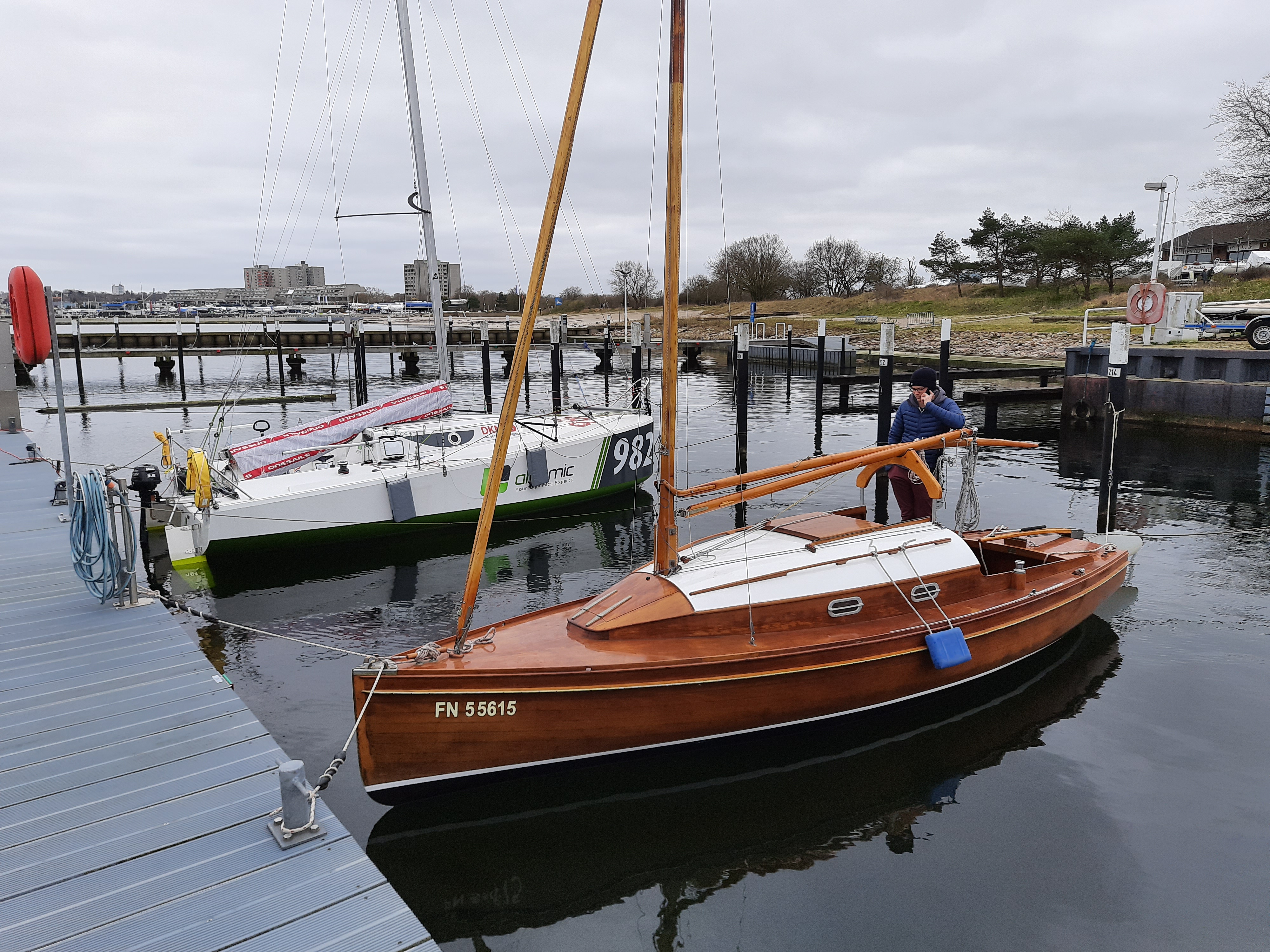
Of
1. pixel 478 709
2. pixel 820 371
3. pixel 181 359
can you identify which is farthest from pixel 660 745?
pixel 181 359

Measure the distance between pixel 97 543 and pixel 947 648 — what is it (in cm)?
737

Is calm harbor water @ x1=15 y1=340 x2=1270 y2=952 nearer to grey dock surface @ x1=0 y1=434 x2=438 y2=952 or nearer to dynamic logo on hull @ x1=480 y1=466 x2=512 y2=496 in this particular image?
grey dock surface @ x1=0 y1=434 x2=438 y2=952

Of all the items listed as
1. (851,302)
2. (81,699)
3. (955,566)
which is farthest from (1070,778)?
(851,302)

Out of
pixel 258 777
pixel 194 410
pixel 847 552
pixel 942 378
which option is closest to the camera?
pixel 258 777

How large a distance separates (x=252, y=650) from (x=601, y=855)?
5694 mm

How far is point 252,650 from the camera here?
9.36 metres

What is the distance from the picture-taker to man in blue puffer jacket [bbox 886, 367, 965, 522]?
28.6ft

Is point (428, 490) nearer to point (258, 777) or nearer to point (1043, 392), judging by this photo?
point (258, 777)

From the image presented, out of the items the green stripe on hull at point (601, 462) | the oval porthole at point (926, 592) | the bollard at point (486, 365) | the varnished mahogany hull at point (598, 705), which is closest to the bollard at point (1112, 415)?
the oval porthole at point (926, 592)

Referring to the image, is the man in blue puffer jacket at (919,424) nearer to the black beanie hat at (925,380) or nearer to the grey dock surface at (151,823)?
the black beanie hat at (925,380)

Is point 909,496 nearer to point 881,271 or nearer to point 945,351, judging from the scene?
point 945,351

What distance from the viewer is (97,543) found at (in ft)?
22.2

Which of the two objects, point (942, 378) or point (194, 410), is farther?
point (194, 410)

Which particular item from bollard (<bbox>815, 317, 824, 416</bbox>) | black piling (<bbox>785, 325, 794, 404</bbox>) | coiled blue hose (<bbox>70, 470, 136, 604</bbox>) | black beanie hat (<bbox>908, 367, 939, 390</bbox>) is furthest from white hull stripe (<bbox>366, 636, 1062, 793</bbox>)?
black piling (<bbox>785, 325, 794, 404</bbox>)
